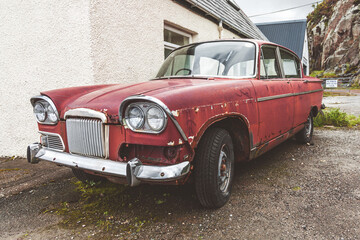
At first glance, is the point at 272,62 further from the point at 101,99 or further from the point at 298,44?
the point at 298,44

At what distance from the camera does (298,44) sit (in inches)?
748

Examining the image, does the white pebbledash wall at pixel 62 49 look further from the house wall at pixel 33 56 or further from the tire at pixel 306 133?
the tire at pixel 306 133

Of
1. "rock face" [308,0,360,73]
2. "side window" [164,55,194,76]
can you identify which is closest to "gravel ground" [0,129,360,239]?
"side window" [164,55,194,76]

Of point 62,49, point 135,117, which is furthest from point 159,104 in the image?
point 62,49

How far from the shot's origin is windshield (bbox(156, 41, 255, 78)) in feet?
8.47

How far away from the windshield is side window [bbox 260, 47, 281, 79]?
0.17 metres

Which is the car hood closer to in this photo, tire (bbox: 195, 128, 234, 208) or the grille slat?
the grille slat

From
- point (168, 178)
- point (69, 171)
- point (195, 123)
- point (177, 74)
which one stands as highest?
point (177, 74)

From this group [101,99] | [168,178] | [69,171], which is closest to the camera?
[168,178]

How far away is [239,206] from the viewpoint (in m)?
2.14

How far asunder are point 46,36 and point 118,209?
9.63 ft

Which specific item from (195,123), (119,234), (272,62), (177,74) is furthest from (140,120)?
(272,62)

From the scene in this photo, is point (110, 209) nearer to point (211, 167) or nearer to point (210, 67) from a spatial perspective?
point (211, 167)

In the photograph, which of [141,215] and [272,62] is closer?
[141,215]
